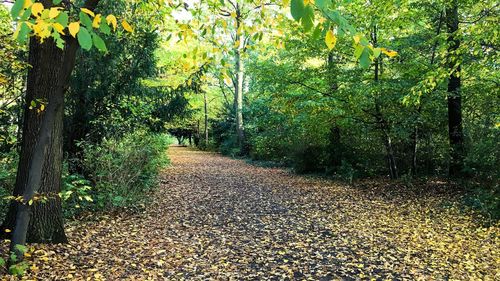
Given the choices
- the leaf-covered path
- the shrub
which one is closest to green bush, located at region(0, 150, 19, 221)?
the leaf-covered path

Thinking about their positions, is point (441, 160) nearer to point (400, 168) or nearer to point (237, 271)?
point (400, 168)

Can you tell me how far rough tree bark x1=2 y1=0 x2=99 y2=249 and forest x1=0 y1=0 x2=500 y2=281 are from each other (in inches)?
0.7

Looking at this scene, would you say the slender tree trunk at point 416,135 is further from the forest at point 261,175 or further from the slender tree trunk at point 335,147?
the slender tree trunk at point 335,147

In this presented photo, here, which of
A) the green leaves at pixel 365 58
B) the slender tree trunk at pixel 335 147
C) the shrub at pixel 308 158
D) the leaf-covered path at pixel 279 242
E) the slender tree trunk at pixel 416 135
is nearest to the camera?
the green leaves at pixel 365 58

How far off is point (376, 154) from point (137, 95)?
7.54m

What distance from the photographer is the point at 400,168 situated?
11.1m

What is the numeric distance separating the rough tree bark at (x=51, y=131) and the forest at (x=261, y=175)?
2cm

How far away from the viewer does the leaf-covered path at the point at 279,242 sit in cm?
434


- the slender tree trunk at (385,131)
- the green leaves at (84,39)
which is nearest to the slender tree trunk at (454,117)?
the slender tree trunk at (385,131)

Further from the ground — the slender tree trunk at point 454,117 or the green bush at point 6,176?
the slender tree trunk at point 454,117

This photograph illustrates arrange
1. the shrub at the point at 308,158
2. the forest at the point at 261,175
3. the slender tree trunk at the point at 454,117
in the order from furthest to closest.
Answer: the shrub at the point at 308,158 < the slender tree trunk at the point at 454,117 < the forest at the point at 261,175

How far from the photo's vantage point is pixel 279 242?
5504mm

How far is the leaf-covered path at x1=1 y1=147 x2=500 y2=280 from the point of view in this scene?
4.34 m

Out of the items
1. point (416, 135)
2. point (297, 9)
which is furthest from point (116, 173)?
point (416, 135)
